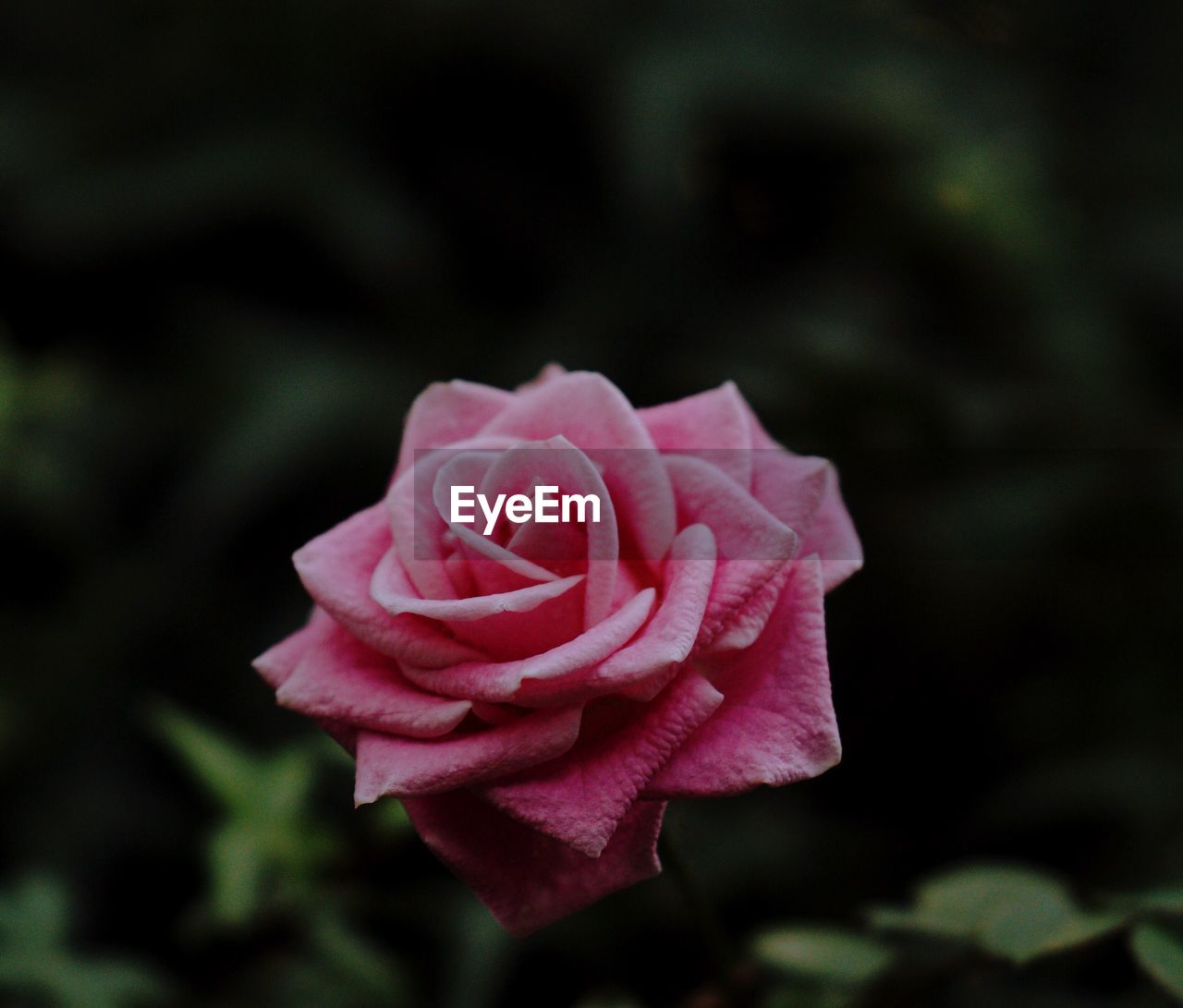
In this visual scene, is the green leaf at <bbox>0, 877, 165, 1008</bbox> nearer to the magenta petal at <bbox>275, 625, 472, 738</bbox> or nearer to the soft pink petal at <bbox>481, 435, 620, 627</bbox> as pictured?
the magenta petal at <bbox>275, 625, 472, 738</bbox>

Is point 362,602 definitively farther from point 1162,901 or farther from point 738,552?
point 1162,901

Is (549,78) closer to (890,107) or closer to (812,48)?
(812,48)

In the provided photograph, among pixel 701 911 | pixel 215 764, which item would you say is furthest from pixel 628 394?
pixel 701 911

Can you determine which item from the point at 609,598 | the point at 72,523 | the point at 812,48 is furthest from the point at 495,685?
the point at 812,48

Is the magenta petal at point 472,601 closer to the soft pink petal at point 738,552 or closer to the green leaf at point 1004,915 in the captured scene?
the soft pink petal at point 738,552

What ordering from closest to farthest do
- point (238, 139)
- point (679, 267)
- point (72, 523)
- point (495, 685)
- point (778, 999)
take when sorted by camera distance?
point (495, 685), point (778, 999), point (72, 523), point (679, 267), point (238, 139)
